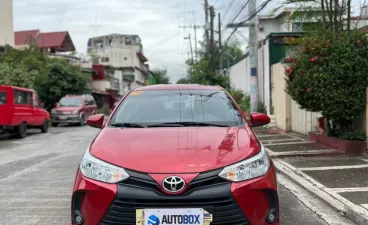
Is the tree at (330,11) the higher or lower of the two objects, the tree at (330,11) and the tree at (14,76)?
the higher

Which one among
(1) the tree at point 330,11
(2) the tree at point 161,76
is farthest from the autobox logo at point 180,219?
(2) the tree at point 161,76

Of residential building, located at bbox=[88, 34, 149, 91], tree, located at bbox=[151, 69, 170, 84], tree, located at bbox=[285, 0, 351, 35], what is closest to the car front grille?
tree, located at bbox=[285, 0, 351, 35]

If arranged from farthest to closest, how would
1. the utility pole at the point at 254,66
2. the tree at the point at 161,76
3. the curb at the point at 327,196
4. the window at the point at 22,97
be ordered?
the tree at the point at 161,76 < the utility pole at the point at 254,66 < the window at the point at 22,97 < the curb at the point at 327,196

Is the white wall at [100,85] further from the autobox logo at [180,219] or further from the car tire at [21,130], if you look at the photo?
the autobox logo at [180,219]

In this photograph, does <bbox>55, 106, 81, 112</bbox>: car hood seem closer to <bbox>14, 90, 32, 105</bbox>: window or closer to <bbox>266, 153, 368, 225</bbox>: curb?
<bbox>14, 90, 32, 105</bbox>: window

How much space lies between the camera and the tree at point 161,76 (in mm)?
128125

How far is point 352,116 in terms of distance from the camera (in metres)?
8.95

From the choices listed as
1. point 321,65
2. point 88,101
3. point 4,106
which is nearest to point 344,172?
point 321,65

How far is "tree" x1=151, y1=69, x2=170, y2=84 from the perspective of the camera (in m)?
128

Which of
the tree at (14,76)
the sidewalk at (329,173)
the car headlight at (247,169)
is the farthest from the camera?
the tree at (14,76)

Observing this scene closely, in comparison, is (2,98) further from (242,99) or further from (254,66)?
(242,99)

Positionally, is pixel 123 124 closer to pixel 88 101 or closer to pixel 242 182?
pixel 242 182

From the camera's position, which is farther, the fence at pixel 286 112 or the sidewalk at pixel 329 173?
the fence at pixel 286 112

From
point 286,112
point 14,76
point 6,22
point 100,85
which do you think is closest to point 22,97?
point 14,76
